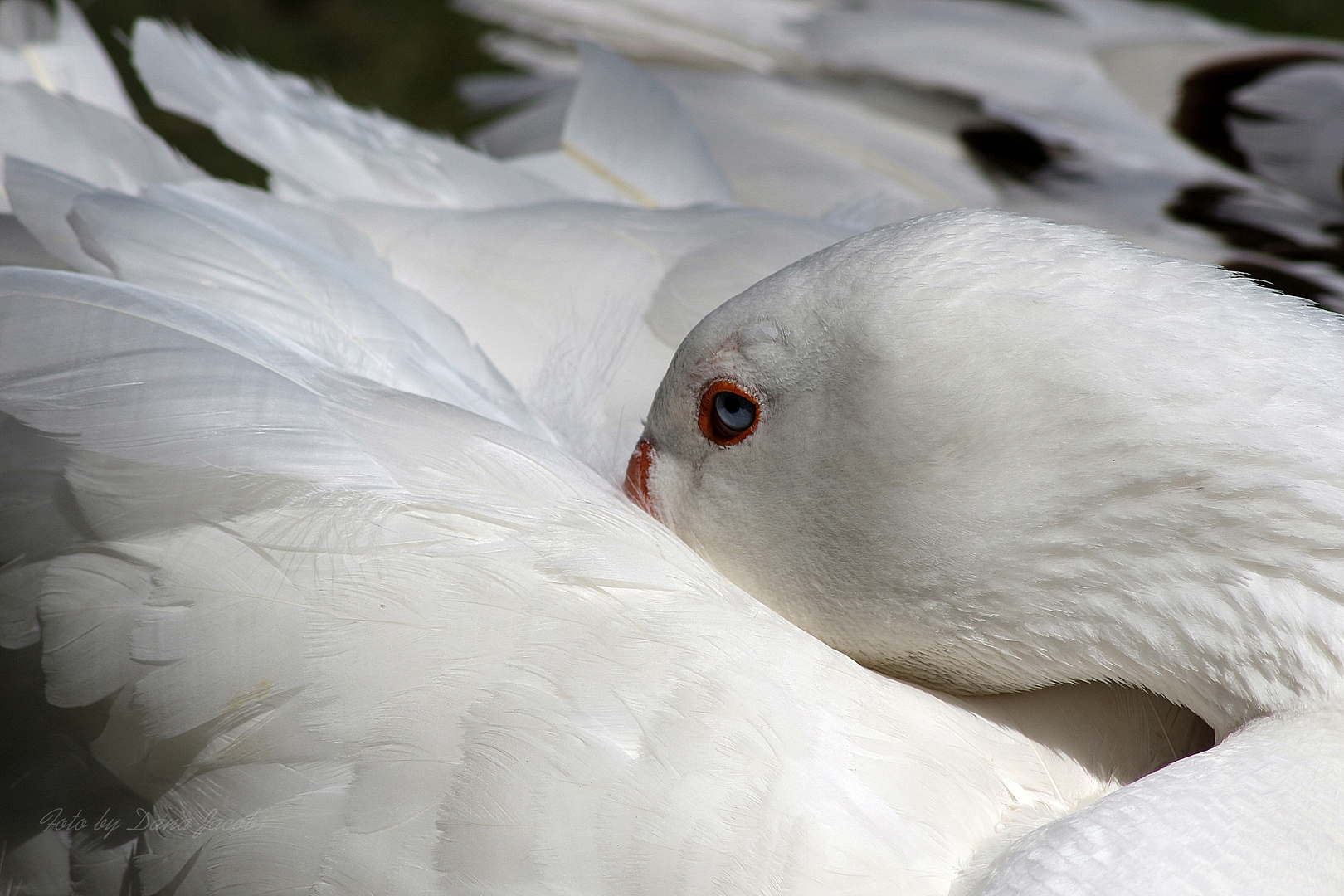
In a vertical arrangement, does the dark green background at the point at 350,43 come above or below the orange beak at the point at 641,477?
below

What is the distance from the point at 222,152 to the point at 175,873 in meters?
3.45

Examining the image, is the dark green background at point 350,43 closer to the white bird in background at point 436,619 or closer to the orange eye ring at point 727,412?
the white bird in background at point 436,619

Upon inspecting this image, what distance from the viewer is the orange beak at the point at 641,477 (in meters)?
1.75

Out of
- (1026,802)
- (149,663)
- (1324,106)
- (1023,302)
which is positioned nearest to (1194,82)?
(1324,106)

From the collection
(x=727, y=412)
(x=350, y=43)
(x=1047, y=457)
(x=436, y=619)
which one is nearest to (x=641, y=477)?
(x=727, y=412)

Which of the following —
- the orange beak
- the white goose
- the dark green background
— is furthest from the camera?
the dark green background

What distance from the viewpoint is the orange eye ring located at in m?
1.61

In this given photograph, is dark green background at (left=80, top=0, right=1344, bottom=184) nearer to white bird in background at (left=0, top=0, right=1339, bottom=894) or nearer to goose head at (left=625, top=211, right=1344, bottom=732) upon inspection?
white bird in background at (left=0, top=0, right=1339, bottom=894)

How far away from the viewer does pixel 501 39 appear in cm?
410

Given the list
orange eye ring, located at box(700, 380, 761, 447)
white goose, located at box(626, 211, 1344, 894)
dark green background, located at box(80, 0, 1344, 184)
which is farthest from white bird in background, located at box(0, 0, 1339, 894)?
dark green background, located at box(80, 0, 1344, 184)

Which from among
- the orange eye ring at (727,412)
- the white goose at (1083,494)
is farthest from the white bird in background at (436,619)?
the orange eye ring at (727,412)

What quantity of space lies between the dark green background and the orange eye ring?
3085mm

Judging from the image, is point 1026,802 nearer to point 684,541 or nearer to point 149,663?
point 684,541

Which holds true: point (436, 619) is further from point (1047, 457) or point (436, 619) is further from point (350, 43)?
point (350, 43)
